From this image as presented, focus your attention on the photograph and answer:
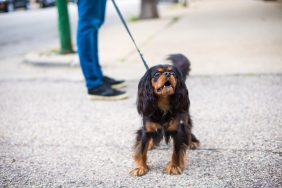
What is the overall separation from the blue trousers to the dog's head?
2024 mm

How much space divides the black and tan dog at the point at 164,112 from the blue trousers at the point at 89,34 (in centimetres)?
193

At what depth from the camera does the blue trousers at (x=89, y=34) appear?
4742 mm

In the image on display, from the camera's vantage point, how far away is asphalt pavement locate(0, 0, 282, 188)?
118 inches

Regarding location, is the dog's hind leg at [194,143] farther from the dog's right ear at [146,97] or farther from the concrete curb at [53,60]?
the concrete curb at [53,60]

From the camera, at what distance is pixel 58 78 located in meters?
6.15

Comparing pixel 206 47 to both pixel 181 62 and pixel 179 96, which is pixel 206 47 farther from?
pixel 179 96

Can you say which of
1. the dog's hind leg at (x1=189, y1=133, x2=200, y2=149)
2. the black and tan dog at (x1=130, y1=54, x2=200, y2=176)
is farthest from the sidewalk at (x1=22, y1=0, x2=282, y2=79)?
the black and tan dog at (x1=130, y1=54, x2=200, y2=176)

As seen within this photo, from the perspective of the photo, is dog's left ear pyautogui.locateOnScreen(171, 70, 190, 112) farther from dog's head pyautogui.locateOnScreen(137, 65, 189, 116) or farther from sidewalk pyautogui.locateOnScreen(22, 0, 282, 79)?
sidewalk pyautogui.locateOnScreen(22, 0, 282, 79)

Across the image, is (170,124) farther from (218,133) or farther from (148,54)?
(148,54)

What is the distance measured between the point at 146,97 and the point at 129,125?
48.5 inches

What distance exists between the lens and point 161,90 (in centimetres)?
279

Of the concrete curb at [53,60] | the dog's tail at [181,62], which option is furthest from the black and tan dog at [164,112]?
the concrete curb at [53,60]

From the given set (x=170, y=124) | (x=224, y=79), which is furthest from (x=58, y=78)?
(x=170, y=124)

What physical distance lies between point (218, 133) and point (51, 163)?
148 centimetres
